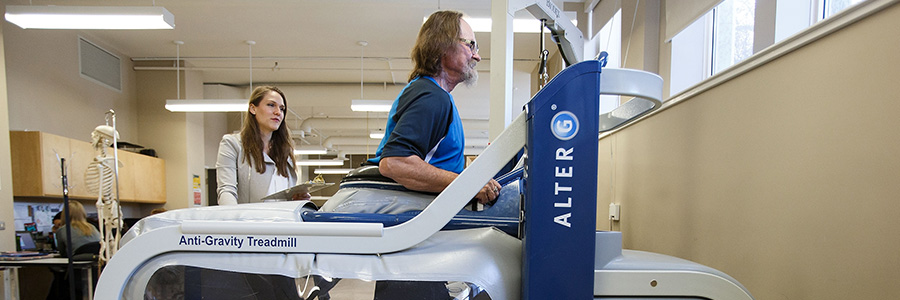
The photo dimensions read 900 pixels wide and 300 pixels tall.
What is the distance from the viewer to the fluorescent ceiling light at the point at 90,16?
13.2ft

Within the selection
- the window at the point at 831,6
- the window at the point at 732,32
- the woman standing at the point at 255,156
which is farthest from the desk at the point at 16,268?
the window at the point at 831,6

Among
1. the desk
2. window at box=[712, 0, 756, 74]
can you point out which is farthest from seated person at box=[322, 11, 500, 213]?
the desk

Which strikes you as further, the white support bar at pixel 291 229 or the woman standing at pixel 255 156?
the woman standing at pixel 255 156

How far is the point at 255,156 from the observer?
2332 millimetres

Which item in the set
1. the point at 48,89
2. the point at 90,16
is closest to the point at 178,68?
the point at 48,89

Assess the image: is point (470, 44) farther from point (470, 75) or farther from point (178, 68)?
point (178, 68)

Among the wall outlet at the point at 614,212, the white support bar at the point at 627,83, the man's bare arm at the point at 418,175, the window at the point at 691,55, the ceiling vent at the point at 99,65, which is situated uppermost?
the ceiling vent at the point at 99,65

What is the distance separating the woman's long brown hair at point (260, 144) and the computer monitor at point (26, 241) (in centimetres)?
493

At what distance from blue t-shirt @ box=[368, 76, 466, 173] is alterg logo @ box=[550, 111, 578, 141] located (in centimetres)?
41

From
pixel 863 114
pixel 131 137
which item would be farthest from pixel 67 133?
pixel 863 114

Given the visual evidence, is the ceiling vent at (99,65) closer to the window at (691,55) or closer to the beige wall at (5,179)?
the beige wall at (5,179)

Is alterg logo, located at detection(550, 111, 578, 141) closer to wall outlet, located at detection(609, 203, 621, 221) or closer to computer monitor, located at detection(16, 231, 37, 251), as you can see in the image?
wall outlet, located at detection(609, 203, 621, 221)

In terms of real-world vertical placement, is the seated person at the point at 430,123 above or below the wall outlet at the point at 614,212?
above

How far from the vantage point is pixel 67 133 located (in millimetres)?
6516
